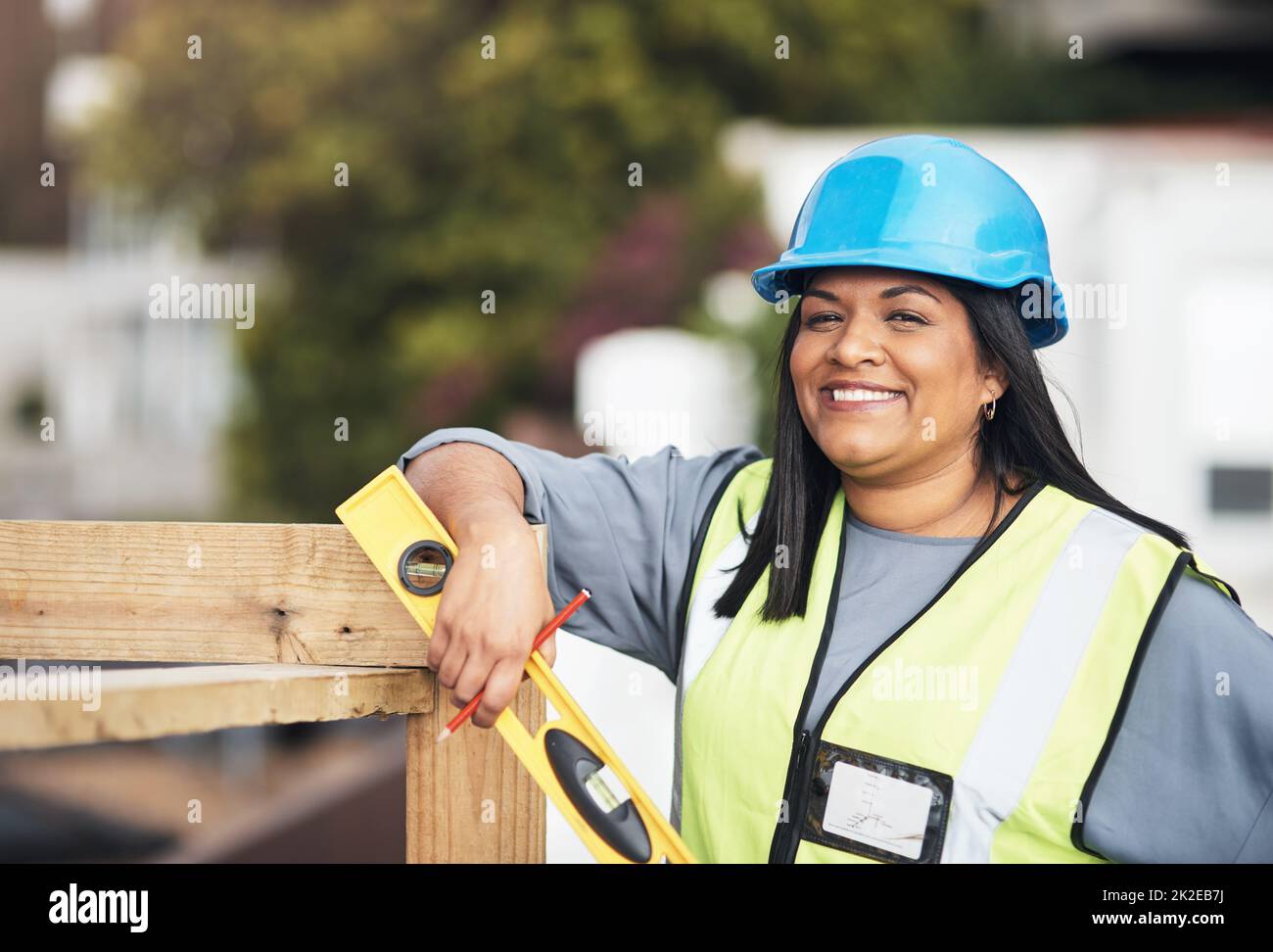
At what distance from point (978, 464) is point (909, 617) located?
12.7 inches

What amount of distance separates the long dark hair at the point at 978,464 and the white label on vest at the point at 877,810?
0.27 metres

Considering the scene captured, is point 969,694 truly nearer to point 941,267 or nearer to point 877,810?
point 877,810

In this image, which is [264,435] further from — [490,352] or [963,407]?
[963,407]

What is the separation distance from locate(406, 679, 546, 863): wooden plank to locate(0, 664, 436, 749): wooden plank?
0.05 m

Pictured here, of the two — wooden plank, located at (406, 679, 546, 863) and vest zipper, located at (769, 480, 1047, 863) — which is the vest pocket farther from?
wooden plank, located at (406, 679, 546, 863)

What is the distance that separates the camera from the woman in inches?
67.3

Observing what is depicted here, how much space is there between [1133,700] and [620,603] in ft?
2.57

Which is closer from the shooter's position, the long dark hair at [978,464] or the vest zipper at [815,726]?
the vest zipper at [815,726]

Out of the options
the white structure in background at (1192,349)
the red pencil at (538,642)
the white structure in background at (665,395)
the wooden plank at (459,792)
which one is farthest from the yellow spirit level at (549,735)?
the white structure in background at (1192,349)

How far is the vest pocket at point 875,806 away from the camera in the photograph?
1.75 meters

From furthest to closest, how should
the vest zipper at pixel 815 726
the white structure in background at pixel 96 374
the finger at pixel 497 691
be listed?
the white structure in background at pixel 96 374
the vest zipper at pixel 815 726
the finger at pixel 497 691

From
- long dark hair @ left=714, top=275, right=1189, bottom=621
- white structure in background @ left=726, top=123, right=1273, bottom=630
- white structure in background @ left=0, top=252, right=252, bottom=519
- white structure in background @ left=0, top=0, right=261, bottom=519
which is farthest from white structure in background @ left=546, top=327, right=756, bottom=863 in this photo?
white structure in background @ left=0, top=252, right=252, bottom=519

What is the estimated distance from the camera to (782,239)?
11.7 metres

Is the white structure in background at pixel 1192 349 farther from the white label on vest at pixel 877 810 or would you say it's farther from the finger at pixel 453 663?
the finger at pixel 453 663
